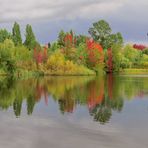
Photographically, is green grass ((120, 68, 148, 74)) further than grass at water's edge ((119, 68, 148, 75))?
Yes

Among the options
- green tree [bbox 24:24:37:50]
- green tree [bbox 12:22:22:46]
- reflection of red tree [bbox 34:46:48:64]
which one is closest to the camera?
reflection of red tree [bbox 34:46:48:64]

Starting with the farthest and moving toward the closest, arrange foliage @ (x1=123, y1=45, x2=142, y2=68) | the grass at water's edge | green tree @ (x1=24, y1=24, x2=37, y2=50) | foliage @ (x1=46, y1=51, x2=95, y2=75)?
foliage @ (x1=123, y1=45, x2=142, y2=68) < green tree @ (x1=24, y1=24, x2=37, y2=50) < the grass at water's edge < foliage @ (x1=46, y1=51, x2=95, y2=75)

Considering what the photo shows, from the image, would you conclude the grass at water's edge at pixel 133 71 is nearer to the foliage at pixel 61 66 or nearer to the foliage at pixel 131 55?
the foliage at pixel 131 55

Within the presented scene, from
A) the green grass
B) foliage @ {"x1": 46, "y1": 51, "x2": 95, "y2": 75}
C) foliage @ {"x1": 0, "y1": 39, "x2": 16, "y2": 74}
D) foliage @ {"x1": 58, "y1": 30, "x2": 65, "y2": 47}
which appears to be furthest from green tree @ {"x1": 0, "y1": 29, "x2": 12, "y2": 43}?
foliage @ {"x1": 0, "y1": 39, "x2": 16, "y2": 74}

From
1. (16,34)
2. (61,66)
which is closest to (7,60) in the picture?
(61,66)

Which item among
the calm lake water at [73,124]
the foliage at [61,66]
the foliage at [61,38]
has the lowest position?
the calm lake water at [73,124]

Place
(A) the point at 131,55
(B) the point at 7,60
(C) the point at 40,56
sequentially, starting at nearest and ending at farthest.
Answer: (B) the point at 7,60
(C) the point at 40,56
(A) the point at 131,55

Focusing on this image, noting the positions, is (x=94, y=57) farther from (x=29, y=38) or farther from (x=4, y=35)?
(x=4, y=35)

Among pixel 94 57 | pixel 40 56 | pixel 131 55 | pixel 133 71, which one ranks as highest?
pixel 131 55

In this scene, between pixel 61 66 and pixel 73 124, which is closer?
pixel 73 124

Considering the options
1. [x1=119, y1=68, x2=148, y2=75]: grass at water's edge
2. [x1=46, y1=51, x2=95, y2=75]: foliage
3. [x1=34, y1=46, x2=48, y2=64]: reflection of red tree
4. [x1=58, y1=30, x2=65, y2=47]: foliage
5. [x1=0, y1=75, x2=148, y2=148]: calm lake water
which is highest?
[x1=58, y1=30, x2=65, y2=47]: foliage

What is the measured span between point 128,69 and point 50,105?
83704 mm

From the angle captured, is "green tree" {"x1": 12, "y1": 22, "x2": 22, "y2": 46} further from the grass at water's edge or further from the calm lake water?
the calm lake water

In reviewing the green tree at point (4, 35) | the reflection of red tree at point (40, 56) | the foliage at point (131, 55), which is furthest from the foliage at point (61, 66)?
the foliage at point (131, 55)
